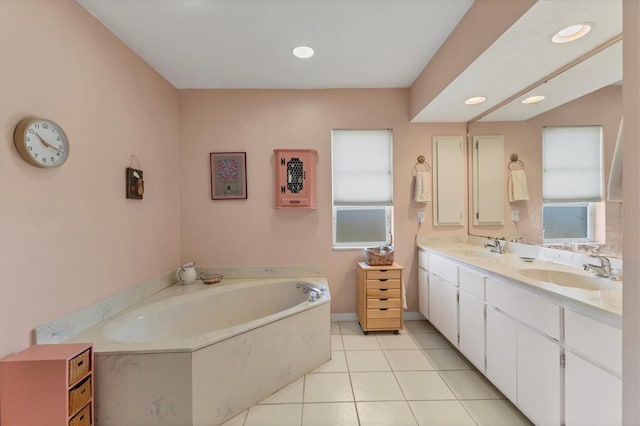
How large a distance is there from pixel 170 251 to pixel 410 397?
260cm

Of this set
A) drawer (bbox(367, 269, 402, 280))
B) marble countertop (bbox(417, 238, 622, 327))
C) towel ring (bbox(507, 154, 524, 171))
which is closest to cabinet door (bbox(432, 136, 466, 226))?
marble countertop (bbox(417, 238, 622, 327))

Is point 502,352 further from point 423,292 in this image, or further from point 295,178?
point 295,178

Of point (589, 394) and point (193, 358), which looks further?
point (193, 358)

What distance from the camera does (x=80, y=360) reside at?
4.59ft

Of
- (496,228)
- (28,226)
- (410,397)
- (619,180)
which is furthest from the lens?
(496,228)

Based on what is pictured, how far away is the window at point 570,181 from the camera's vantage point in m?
1.75

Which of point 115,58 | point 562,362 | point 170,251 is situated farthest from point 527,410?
point 115,58

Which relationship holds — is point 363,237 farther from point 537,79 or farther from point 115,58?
point 115,58

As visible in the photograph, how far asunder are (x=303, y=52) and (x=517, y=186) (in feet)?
7.26

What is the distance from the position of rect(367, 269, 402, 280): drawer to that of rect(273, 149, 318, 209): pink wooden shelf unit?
37.9 inches

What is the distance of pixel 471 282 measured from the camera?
213cm

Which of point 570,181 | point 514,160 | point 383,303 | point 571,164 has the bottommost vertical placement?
point 383,303

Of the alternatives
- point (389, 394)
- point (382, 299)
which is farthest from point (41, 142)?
point (382, 299)

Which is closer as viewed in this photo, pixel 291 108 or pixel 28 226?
pixel 28 226
